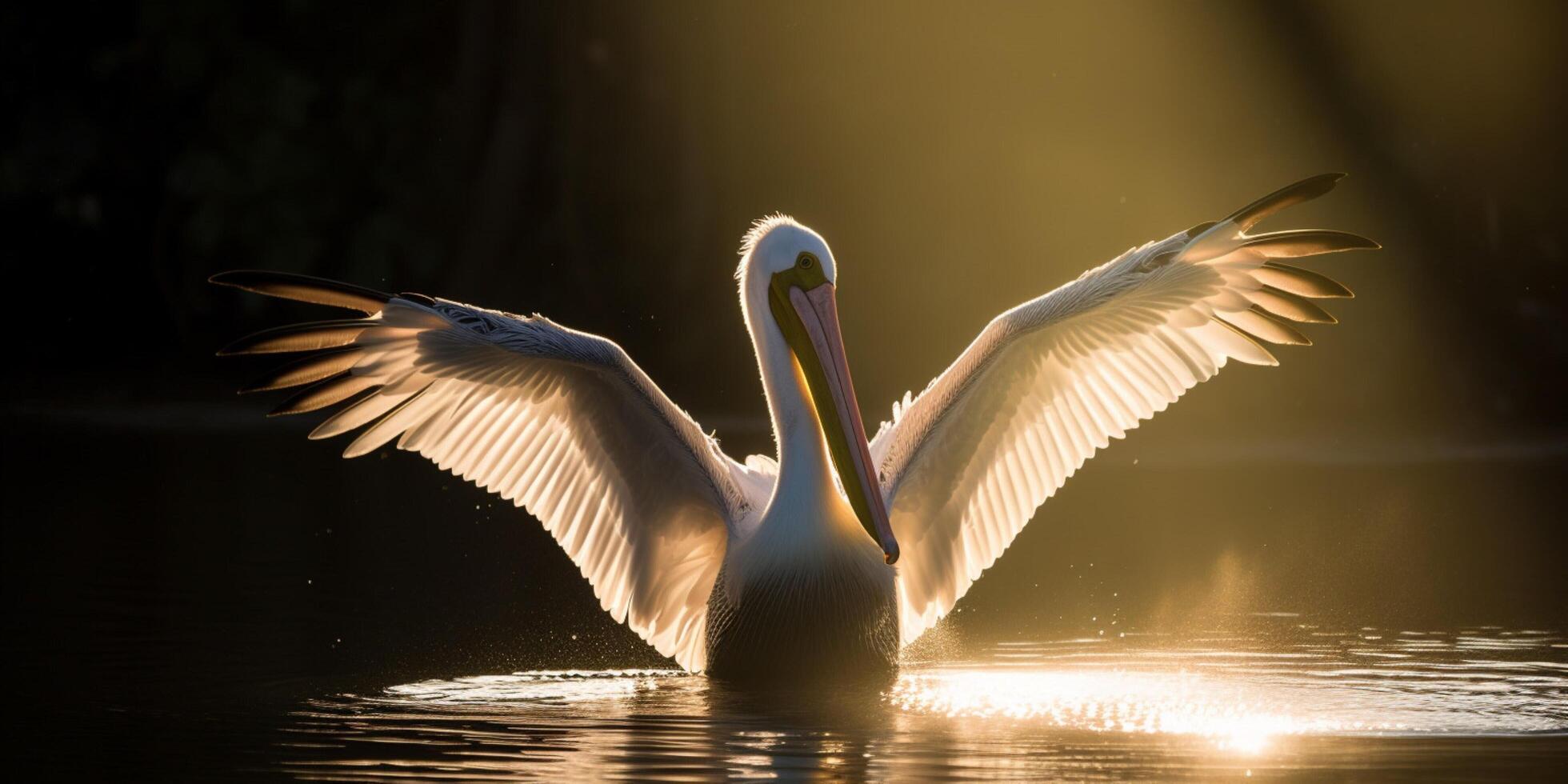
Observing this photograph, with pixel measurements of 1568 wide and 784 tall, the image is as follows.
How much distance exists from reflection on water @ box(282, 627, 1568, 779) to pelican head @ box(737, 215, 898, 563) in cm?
72

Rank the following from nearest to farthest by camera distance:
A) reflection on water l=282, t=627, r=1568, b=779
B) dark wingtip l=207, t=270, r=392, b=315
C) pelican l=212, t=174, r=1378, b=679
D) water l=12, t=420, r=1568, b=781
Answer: reflection on water l=282, t=627, r=1568, b=779 → water l=12, t=420, r=1568, b=781 → dark wingtip l=207, t=270, r=392, b=315 → pelican l=212, t=174, r=1378, b=679

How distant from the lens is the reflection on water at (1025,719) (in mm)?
5531

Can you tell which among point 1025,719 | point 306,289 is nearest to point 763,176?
point 306,289

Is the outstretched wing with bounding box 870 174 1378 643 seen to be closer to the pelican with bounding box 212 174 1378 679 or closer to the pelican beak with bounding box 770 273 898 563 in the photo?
the pelican with bounding box 212 174 1378 679

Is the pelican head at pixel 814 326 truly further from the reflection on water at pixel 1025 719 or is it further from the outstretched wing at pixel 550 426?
the reflection on water at pixel 1025 719

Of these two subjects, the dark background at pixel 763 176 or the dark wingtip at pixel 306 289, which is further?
the dark background at pixel 763 176

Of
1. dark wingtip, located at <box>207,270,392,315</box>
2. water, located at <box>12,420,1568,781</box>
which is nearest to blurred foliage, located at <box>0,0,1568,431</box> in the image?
water, located at <box>12,420,1568,781</box>

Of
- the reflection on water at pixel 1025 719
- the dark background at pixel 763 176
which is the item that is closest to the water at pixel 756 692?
the reflection on water at pixel 1025 719

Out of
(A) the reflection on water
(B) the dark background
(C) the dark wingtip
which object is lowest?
(A) the reflection on water

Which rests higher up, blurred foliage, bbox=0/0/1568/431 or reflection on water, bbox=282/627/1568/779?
blurred foliage, bbox=0/0/1568/431

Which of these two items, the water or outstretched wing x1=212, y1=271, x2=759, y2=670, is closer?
the water

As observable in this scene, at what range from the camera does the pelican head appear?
706 cm

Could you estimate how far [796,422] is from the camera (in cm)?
714

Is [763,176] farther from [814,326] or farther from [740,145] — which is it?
[814,326]
